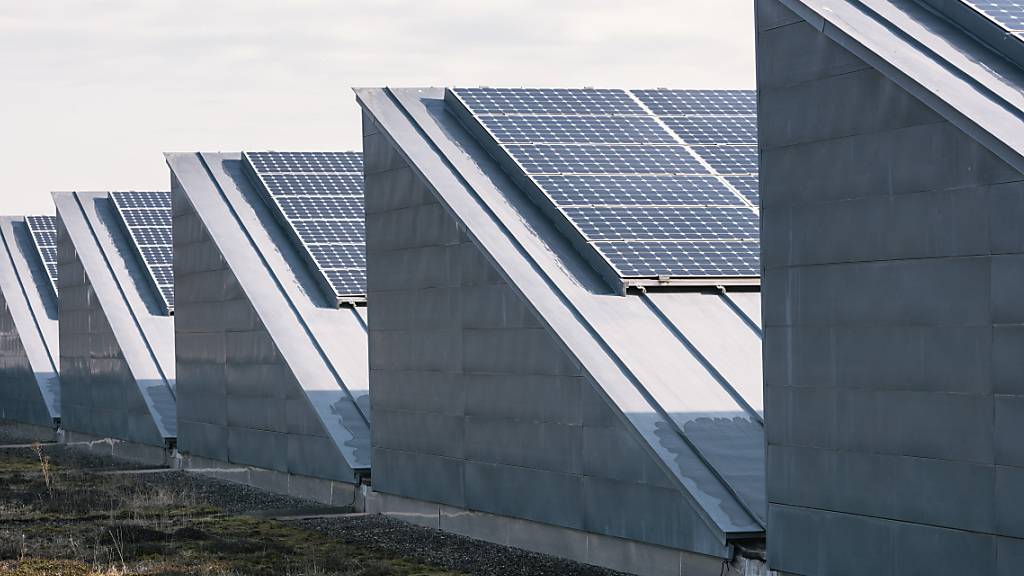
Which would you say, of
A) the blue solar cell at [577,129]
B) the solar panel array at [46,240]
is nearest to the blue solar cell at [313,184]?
the blue solar cell at [577,129]

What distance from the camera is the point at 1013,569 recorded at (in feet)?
44.2

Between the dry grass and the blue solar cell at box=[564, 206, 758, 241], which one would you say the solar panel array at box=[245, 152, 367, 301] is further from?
the blue solar cell at box=[564, 206, 758, 241]

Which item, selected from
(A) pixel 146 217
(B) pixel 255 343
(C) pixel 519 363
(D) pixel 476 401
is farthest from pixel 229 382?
(A) pixel 146 217

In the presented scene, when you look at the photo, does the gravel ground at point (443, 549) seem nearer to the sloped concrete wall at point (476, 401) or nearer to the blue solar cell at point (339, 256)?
the sloped concrete wall at point (476, 401)

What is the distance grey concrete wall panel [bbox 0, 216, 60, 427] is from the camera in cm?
5400

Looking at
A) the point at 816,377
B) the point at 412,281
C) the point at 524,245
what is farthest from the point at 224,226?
the point at 816,377

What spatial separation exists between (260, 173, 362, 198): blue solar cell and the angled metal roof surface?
815 inches

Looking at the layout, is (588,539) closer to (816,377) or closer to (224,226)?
(816,377)

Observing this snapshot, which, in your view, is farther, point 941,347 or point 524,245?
point 524,245

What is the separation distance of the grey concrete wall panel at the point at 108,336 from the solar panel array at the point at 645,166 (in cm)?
1634

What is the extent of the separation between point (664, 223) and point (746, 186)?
2135 mm

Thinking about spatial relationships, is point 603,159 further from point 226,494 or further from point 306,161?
point 306,161

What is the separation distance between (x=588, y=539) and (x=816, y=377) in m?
5.40

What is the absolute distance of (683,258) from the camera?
2288 cm
